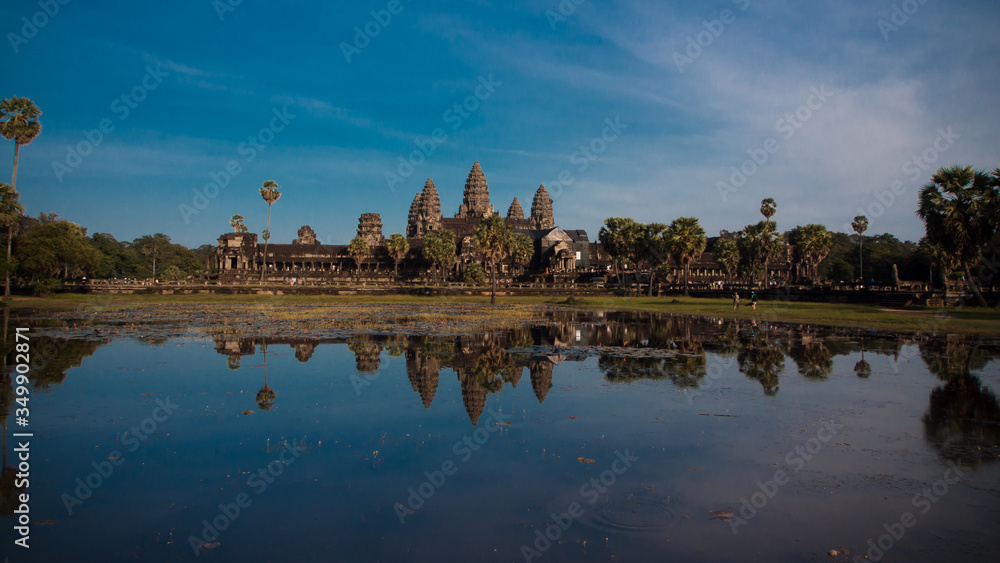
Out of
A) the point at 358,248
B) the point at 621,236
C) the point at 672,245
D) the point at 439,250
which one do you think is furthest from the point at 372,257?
the point at 672,245

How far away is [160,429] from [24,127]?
62020 millimetres

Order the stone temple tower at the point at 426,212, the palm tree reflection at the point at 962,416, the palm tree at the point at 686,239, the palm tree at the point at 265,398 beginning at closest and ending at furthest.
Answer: the palm tree reflection at the point at 962,416
the palm tree at the point at 265,398
the palm tree at the point at 686,239
the stone temple tower at the point at 426,212

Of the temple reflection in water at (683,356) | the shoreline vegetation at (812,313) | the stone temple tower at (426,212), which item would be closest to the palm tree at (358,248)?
the stone temple tower at (426,212)

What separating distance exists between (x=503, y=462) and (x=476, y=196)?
13938 centimetres

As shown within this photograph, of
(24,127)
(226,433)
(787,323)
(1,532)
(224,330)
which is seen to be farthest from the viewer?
(24,127)

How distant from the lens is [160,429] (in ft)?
34.3

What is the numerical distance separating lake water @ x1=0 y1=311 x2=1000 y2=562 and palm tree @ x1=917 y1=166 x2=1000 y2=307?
2923cm

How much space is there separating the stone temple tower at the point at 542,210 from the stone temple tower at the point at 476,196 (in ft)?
40.6

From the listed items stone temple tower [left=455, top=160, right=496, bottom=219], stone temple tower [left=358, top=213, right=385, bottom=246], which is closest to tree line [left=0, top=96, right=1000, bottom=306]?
stone temple tower [left=358, top=213, right=385, bottom=246]

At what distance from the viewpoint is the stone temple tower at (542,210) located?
151125 mm

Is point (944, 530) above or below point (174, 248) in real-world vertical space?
below

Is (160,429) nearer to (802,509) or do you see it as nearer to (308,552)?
(308,552)

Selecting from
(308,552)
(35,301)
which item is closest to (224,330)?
(308,552)

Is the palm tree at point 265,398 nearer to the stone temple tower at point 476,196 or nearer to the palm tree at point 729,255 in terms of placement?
the palm tree at point 729,255
